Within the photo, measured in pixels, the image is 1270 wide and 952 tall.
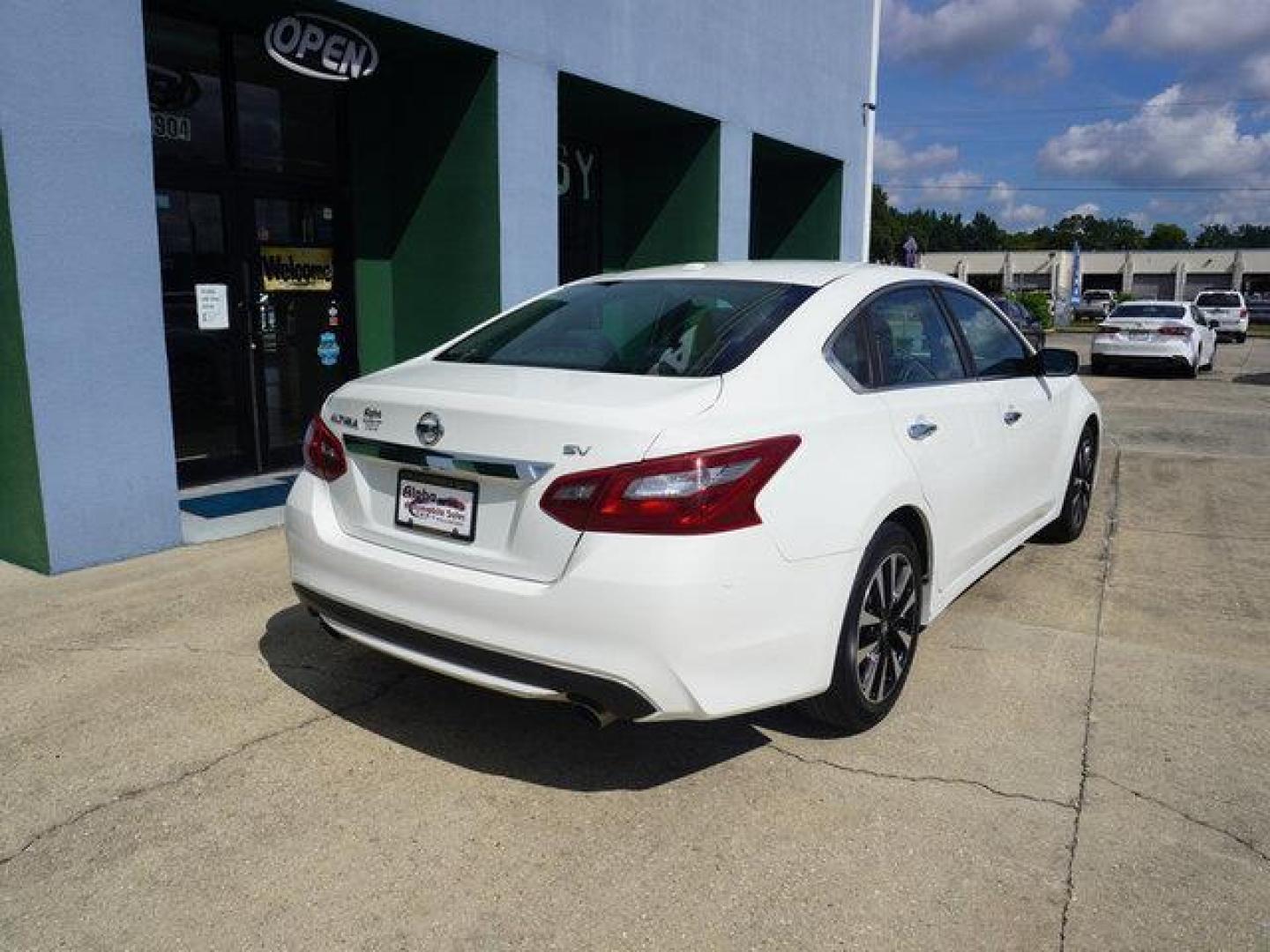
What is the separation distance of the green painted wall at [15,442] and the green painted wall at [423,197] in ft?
10.9

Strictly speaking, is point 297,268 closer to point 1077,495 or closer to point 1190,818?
point 1077,495

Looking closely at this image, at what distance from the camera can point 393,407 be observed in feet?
10.4

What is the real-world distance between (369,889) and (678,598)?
43.5 inches

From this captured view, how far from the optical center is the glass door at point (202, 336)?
22.1 ft

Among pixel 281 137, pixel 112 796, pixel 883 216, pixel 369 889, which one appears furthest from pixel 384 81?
pixel 883 216

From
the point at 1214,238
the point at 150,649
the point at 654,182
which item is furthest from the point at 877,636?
the point at 1214,238

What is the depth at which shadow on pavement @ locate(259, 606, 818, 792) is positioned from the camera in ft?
10.7

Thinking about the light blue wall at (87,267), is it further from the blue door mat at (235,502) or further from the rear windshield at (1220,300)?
the rear windshield at (1220,300)

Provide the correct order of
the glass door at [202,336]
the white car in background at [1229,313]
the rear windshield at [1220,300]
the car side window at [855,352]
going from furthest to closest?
the rear windshield at [1220,300]
the white car in background at [1229,313]
the glass door at [202,336]
the car side window at [855,352]

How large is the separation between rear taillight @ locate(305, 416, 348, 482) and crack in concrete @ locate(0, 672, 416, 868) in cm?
88

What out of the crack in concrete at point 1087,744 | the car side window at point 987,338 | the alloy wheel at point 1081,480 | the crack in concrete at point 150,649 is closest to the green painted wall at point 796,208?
the crack in concrete at point 1087,744

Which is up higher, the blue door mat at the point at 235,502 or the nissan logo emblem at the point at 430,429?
the nissan logo emblem at the point at 430,429

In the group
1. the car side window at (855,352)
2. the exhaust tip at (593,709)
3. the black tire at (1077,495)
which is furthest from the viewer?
the black tire at (1077,495)

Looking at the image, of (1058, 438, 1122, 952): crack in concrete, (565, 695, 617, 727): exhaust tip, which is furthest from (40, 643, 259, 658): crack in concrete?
(1058, 438, 1122, 952): crack in concrete
